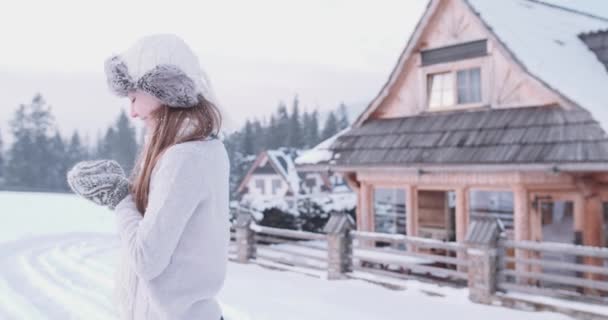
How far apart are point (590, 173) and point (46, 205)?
3018cm

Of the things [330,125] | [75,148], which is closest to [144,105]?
[330,125]

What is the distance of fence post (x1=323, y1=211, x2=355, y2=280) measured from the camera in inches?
474

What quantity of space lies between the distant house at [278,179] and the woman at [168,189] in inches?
1573

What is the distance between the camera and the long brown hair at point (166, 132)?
2.21 m

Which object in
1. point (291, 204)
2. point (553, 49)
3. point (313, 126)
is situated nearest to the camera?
point (553, 49)

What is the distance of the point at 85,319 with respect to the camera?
26.3ft

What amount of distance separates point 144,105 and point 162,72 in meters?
0.15

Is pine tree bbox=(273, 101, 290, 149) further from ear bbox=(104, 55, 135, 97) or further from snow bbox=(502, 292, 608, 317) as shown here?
ear bbox=(104, 55, 135, 97)

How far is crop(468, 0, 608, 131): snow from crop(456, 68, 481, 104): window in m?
0.94

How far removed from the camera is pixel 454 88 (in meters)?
12.5

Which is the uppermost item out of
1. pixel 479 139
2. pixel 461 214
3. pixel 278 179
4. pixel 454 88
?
pixel 454 88

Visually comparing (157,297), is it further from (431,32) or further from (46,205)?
(46,205)

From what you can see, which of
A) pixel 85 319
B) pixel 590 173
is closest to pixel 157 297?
pixel 85 319

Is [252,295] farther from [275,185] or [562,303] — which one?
[275,185]
